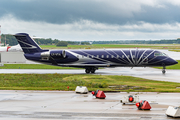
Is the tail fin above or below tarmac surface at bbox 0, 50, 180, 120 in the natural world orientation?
above

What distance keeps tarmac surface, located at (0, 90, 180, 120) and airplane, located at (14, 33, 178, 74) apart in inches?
802

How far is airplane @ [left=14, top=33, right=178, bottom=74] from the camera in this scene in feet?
144

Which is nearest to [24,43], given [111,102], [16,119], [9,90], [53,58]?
[53,58]

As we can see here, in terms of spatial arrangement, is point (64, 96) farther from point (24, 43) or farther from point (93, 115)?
point (24, 43)

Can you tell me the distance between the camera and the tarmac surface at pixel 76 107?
16.0m

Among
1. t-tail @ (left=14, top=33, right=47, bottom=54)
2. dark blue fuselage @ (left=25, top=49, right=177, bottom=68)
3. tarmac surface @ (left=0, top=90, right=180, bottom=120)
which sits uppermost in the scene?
t-tail @ (left=14, top=33, right=47, bottom=54)

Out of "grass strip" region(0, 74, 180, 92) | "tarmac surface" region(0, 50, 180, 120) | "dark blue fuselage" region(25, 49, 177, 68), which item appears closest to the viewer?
"tarmac surface" region(0, 50, 180, 120)

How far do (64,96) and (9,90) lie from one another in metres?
6.37

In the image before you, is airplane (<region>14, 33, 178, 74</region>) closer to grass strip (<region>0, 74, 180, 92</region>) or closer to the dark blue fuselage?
the dark blue fuselage

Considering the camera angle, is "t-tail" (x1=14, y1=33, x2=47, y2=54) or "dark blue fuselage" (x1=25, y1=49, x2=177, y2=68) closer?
"dark blue fuselage" (x1=25, y1=49, x2=177, y2=68)

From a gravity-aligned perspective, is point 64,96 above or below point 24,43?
below

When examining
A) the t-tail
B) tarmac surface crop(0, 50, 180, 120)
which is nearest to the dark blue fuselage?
the t-tail

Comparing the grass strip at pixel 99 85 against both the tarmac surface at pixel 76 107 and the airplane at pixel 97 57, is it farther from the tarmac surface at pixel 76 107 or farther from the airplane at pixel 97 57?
the airplane at pixel 97 57

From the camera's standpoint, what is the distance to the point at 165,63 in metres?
44.2
